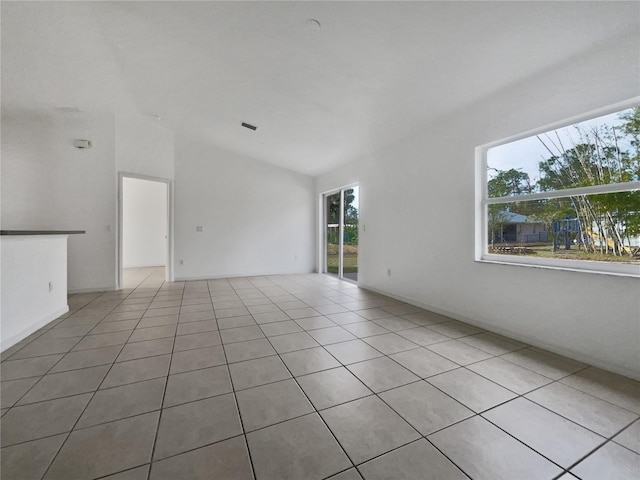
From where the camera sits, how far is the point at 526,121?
8.14ft

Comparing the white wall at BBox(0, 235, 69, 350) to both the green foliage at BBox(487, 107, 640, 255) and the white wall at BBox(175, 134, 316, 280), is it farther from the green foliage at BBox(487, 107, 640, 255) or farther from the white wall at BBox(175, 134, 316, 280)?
the green foliage at BBox(487, 107, 640, 255)

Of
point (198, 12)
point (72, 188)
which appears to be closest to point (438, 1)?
point (198, 12)

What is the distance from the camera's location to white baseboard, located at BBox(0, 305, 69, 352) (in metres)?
2.35

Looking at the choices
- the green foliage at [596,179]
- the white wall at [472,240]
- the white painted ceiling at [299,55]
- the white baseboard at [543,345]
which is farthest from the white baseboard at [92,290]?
the green foliage at [596,179]

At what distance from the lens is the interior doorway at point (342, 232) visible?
18.4ft

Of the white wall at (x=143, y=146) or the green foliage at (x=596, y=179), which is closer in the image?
the green foliage at (x=596, y=179)

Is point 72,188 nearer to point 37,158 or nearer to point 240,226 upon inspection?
point 37,158

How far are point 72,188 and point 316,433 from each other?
5.59 meters

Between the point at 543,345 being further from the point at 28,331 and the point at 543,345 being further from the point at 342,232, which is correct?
the point at 28,331

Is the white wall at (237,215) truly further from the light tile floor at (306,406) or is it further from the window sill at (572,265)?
the window sill at (572,265)

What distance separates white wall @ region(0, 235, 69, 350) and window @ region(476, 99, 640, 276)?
4598mm

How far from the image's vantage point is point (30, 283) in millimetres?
2719

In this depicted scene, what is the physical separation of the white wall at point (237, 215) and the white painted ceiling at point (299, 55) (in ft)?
5.30

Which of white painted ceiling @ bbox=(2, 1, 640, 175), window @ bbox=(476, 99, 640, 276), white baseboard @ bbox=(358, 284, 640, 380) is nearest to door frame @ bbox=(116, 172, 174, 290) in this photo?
white painted ceiling @ bbox=(2, 1, 640, 175)
